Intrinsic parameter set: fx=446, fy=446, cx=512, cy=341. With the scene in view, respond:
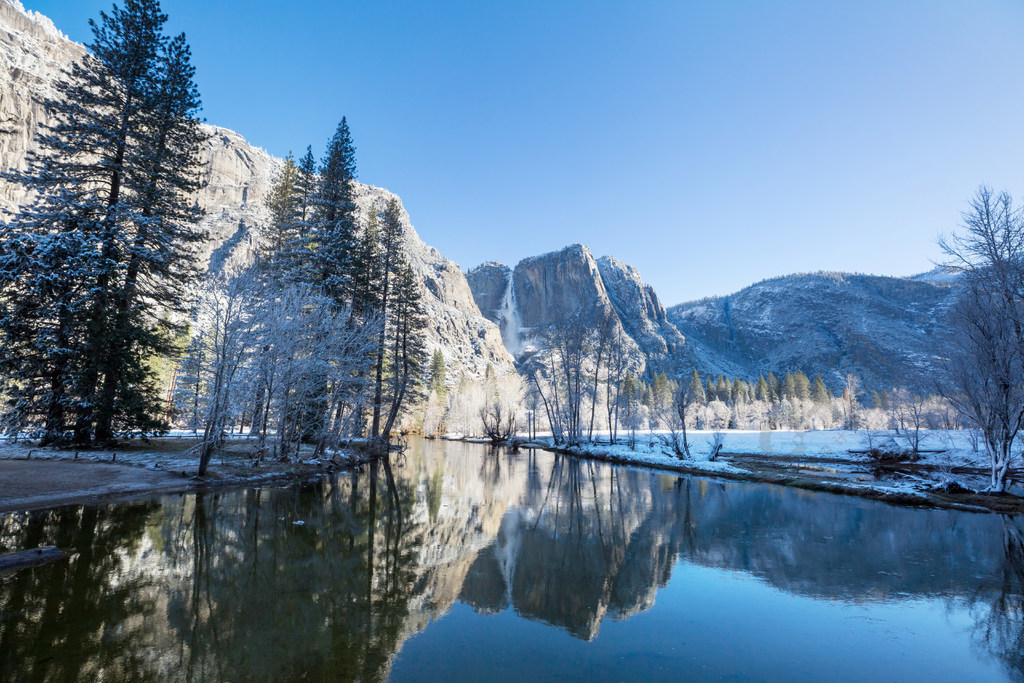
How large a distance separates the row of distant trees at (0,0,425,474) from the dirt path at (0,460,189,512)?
6.75 feet

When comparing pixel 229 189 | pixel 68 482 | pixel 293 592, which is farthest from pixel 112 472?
pixel 229 189

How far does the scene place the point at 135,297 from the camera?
68.6 ft

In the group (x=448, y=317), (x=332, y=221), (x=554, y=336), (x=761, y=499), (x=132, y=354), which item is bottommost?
(x=761, y=499)

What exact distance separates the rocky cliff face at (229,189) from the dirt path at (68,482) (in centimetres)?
7428

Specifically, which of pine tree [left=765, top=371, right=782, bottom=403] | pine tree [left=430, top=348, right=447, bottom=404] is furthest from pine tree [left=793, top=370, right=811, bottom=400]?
pine tree [left=430, top=348, right=447, bottom=404]

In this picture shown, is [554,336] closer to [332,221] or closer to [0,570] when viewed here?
[332,221]

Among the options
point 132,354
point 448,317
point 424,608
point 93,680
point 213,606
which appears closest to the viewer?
point 93,680

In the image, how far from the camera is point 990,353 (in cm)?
1898

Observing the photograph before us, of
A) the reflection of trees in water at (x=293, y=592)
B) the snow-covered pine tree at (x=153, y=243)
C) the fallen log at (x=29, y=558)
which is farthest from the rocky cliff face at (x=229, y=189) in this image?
the fallen log at (x=29, y=558)

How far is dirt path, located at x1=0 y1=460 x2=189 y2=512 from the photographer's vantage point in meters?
11.2

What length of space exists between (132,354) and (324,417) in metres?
8.78

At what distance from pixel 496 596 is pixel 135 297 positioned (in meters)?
22.8

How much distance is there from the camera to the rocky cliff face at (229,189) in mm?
100438

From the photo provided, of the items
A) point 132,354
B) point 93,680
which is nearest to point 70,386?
point 132,354
